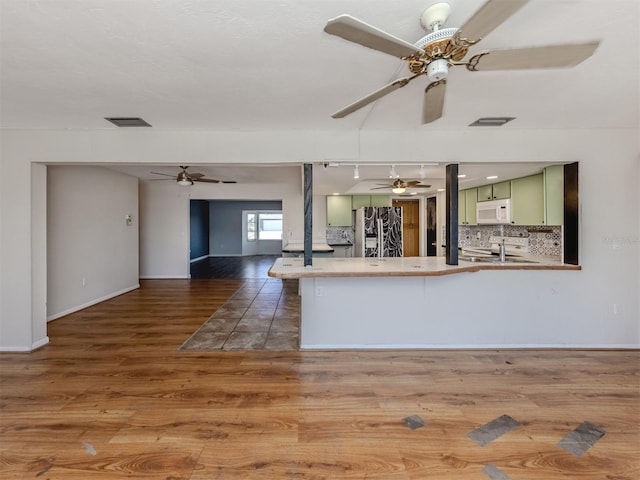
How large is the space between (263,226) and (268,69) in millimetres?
10758

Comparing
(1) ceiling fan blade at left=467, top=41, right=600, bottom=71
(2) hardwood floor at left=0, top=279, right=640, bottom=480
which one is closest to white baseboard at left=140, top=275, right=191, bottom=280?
(2) hardwood floor at left=0, top=279, right=640, bottom=480

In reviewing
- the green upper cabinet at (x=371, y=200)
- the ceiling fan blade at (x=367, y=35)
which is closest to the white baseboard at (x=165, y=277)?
the green upper cabinet at (x=371, y=200)

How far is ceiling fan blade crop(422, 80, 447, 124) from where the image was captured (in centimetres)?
164

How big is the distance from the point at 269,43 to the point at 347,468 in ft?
7.57

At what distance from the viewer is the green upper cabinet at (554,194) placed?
3.32m

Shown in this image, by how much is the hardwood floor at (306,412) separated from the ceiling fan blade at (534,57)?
2037 mm

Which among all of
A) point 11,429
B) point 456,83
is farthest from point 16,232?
point 456,83

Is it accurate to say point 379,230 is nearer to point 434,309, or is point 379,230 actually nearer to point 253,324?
point 434,309

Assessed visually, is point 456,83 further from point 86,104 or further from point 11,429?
point 11,429

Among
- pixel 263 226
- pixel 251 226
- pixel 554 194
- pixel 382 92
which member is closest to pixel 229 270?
pixel 251 226

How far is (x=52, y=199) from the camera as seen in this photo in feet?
13.5

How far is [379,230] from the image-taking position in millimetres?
6449

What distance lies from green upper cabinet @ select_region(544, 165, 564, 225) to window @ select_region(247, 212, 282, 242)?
9853 millimetres

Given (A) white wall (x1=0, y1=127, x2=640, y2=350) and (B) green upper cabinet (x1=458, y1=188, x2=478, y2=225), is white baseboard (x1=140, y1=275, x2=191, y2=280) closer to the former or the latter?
(A) white wall (x1=0, y1=127, x2=640, y2=350)
